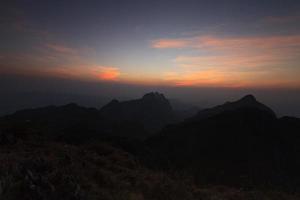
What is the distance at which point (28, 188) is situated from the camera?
8984 mm

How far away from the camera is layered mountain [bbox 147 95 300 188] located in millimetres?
49281

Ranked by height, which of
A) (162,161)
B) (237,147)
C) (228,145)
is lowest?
(162,161)

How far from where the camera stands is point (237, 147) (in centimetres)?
6238

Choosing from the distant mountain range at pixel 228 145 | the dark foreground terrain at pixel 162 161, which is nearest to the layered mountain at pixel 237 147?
the distant mountain range at pixel 228 145

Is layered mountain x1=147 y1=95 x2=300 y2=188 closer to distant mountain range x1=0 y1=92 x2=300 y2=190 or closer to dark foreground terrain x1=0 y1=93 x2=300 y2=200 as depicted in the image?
distant mountain range x1=0 y1=92 x2=300 y2=190

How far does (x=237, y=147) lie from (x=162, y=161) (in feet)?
74.9

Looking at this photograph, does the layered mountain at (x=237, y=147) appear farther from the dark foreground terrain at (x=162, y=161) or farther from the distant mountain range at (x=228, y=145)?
the dark foreground terrain at (x=162, y=161)

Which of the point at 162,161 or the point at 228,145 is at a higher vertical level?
the point at 228,145

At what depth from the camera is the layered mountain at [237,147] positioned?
162 ft

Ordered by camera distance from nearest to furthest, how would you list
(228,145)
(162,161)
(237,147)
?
(162,161) < (237,147) < (228,145)

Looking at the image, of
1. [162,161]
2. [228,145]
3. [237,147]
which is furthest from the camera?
[228,145]

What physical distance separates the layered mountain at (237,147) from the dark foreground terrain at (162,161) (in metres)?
0.21

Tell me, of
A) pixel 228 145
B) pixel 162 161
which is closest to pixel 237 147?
pixel 228 145

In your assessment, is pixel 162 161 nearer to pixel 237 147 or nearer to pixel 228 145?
pixel 228 145
